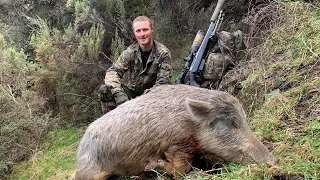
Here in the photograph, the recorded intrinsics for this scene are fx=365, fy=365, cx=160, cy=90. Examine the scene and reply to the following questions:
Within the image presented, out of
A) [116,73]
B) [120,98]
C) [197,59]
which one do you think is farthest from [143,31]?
[120,98]

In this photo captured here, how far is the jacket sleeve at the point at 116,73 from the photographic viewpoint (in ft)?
18.3

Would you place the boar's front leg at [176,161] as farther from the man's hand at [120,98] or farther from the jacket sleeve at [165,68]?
the jacket sleeve at [165,68]

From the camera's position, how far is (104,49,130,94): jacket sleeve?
557cm

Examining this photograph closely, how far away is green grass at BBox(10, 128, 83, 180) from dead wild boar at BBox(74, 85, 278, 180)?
2.70 metres

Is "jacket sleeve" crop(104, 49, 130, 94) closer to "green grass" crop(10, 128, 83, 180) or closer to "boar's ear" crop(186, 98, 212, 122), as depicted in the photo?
"green grass" crop(10, 128, 83, 180)

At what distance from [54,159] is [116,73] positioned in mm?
2223

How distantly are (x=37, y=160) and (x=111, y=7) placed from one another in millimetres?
4616

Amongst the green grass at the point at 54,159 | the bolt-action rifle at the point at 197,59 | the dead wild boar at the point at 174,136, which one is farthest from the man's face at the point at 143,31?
the dead wild boar at the point at 174,136

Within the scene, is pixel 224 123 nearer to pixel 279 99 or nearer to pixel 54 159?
pixel 279 99

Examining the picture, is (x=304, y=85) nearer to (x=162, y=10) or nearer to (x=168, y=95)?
(x=168, y=95)

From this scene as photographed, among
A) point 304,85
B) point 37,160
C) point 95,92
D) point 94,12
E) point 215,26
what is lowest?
point 37,160

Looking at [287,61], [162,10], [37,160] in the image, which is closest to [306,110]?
[287,61]

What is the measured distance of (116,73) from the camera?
5.95 meters

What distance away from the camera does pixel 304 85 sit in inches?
155
